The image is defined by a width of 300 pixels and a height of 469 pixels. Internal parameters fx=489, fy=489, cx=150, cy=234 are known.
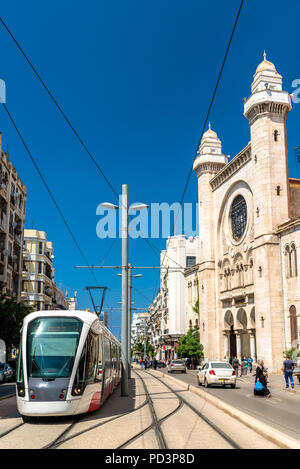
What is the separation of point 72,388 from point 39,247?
2050 inches

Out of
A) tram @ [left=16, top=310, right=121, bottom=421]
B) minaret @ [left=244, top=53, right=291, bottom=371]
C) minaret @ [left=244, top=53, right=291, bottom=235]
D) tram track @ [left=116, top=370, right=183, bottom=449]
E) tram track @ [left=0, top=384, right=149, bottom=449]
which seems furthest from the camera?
minaret @ [left=244, top=53, right=291, bottom=235]

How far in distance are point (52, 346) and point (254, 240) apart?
30.1 metres

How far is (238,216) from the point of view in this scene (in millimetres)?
46344

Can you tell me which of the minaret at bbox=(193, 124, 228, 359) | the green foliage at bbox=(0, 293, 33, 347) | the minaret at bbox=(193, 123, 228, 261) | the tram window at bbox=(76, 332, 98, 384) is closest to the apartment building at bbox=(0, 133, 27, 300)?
the green foliage at bbox=(0, 293, 33, 347)

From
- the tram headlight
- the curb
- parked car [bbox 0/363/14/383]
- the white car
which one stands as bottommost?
parked car [bbox 0/363/14/383]

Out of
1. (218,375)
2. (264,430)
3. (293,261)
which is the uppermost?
(293,261)

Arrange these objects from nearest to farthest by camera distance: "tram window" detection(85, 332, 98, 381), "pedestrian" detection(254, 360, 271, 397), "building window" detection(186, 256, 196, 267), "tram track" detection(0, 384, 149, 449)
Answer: "tram track" detection(0, 384, 149, 449)
"tram window" detection(85, 332, 98, 381)
"pedestrian" detection(254, 360, 271, 397)
"building window" detection(186, 256, 196, 267)

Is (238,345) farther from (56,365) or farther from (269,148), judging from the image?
(56,365)

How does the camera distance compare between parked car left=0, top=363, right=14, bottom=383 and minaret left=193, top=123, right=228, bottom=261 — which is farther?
minaret left=193, top=123, right=228, bottom=261

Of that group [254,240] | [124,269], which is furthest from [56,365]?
[254,240]

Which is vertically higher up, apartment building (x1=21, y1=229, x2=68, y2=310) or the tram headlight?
apartment building (x1=21, y1=229, x2=68, y2=310)

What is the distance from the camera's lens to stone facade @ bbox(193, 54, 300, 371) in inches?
1407

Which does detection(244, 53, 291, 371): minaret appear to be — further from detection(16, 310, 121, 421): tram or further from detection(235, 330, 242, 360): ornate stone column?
detection(16, 310, 121, 421): tram

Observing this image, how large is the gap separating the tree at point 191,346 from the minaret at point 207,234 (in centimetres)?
85
